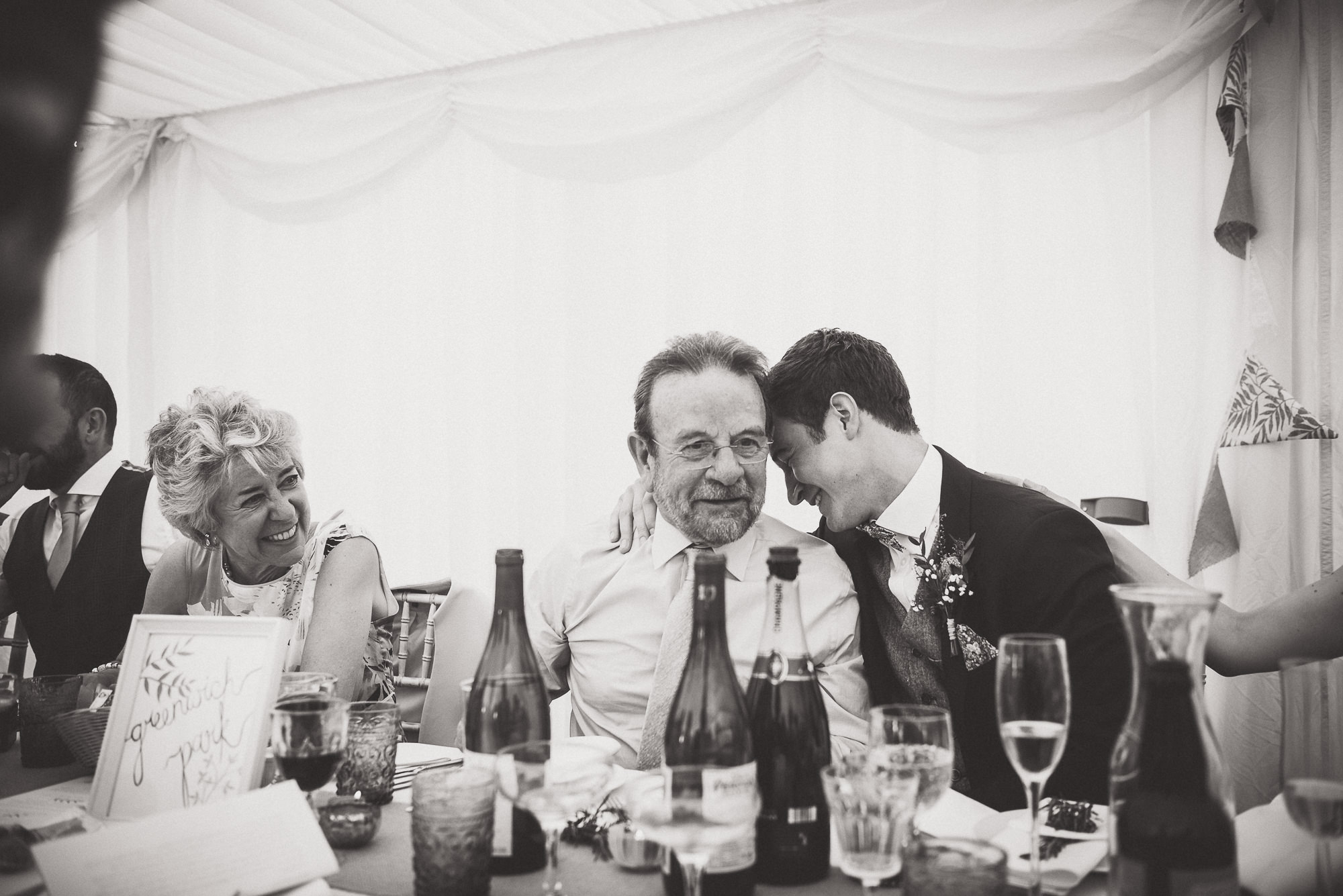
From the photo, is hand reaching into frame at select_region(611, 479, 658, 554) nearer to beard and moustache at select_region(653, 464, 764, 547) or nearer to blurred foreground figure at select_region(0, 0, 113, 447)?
beard and moustache at select_region(653, 464, 764, 547)

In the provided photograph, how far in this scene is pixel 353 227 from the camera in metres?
4.49

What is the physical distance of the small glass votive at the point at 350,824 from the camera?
3.61 feet

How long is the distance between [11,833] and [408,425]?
130 inches

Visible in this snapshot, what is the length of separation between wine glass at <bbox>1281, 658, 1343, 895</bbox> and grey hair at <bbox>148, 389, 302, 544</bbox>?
2.17m

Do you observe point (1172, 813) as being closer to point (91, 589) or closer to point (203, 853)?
point (203, 853)

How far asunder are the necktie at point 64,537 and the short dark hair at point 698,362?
6.69 ft

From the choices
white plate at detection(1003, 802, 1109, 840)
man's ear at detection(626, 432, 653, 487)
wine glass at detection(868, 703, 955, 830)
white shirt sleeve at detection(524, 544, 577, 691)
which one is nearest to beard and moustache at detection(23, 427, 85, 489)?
white shirt sleeve at detection(524, 544, 577, 691)

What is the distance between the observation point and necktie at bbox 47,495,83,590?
8.87 ft

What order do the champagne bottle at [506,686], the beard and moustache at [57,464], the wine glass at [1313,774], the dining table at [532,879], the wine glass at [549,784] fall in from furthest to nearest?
the beard and moustache at [57,464], the champagne bottle at [506,686], the dining table at [532,879], the wine glass at [549,784], the wine glass at [1313,774]

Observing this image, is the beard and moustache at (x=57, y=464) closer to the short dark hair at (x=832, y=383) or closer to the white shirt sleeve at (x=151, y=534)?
the white shirt sleeve at (x=151, y=534)

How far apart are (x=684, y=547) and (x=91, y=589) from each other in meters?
1.94

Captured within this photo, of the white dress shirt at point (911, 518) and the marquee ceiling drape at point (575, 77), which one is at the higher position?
the marquee ceiling drape at point (575, 77)

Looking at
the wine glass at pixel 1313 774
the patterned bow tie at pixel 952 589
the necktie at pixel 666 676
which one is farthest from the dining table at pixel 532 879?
the patterned bow tie at pixel 952 589

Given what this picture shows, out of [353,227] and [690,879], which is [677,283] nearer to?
[353,227]
